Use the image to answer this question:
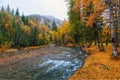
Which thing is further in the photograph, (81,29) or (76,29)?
(76,29)

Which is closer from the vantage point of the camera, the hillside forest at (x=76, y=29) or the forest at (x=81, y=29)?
the forest at (x=81, y=29)

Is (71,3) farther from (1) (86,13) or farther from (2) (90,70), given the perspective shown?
(2) (90,70)

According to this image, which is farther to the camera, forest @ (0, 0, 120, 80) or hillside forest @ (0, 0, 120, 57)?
hillside forest @ (0, 0, 120, 57)

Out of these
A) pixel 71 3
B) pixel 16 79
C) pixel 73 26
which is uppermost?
pixel 71 3

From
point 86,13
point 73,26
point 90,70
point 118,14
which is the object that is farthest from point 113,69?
point 73,26

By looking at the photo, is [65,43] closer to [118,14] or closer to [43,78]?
[118,14]

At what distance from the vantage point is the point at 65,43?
120 meters

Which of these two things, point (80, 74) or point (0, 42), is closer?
point (80, 74)

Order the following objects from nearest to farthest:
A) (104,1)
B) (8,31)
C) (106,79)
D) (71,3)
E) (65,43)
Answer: (106,79), (104,1), (71,3), (8,31), (65,43)

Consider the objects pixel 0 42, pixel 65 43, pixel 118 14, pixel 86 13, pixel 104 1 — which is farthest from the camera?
pixel 65 43

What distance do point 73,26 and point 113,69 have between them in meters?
40.0

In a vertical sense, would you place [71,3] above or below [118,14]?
above

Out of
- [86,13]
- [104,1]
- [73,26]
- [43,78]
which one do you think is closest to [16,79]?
[43,78]

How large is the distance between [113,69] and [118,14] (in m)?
12.6
